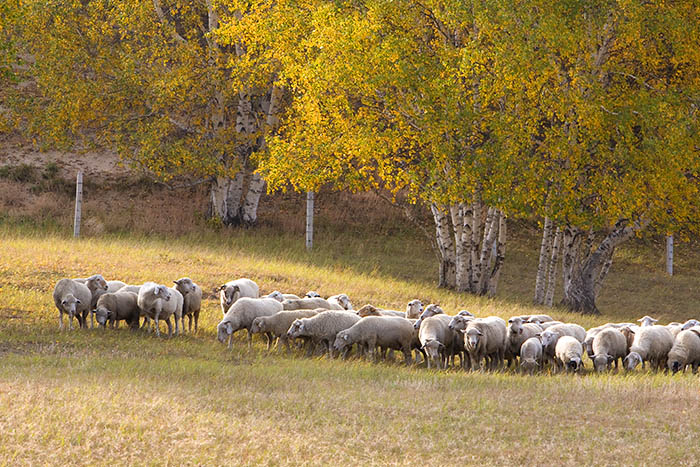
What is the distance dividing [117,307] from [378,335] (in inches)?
175

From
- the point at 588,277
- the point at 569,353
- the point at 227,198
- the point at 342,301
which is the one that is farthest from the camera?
the point at 227,198

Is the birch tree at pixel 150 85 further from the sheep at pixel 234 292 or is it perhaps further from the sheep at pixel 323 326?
the sheep at pixel 323 326

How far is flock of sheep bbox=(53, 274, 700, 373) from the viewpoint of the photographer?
43.2 ft

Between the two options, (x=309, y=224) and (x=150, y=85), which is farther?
(x=309, y=224)

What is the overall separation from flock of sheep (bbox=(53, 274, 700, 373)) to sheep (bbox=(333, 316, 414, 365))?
16mm

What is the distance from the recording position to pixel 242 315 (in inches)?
543

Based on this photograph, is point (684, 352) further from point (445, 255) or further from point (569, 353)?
point (445, 255)

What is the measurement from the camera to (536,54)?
789 inches

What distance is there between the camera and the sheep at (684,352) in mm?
13500

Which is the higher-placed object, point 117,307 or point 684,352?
point 117,307

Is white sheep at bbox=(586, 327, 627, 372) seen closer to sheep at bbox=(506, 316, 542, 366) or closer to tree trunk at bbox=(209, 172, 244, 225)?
sheep at bbox=(506, 316, 542, 366)

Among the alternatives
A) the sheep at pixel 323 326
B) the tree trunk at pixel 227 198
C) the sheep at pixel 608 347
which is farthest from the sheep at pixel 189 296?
the tree trunk at pixel 227 198

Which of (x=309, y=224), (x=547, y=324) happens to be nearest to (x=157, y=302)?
(x=547, y=324)

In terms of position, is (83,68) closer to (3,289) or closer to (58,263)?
(58,263)
